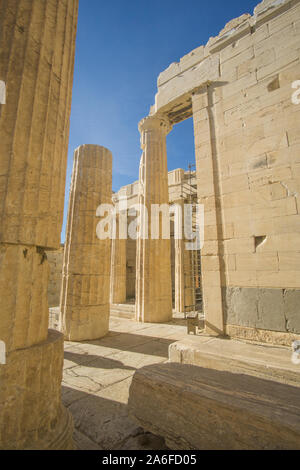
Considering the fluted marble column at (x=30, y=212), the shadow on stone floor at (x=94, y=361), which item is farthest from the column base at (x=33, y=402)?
the shadow on stone floor at (x=94, y=361)

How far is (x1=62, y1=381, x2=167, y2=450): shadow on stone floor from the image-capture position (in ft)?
7.57

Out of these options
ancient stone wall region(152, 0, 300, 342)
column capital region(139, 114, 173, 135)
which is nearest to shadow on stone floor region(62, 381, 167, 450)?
ancient stone wall region(152, 0, 300, 342)

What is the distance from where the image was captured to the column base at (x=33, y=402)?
1778 mm

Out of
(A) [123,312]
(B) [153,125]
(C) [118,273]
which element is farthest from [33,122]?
(C) [118,273]

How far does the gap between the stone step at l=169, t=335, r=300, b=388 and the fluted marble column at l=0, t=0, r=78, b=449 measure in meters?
1.91

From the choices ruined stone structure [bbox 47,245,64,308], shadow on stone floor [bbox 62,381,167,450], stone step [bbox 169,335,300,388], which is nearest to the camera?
shadow on stone floor [bbox 62,381,167,450]

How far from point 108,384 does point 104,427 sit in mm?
1105

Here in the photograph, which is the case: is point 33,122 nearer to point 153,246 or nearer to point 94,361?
point 94,361

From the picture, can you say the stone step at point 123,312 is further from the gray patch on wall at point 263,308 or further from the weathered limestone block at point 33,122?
the weathered limestone block at point 33,122

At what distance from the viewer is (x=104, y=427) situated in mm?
2582

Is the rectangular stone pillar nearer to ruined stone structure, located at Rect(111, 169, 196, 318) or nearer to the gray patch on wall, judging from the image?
the gray patch on wall

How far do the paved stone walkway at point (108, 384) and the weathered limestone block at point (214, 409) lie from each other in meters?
0.26
